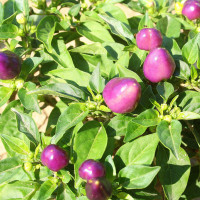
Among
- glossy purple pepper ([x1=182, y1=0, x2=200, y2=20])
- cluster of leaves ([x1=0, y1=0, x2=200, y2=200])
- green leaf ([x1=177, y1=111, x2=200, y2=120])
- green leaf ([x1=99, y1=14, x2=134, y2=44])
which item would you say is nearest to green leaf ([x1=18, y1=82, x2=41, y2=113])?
cluster of leaves ([x1=0, y1=0, x2=200, y2=200])

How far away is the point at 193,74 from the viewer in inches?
53.4

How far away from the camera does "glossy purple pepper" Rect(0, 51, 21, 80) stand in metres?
1.28

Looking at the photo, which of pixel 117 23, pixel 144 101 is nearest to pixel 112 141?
pixel 144 101

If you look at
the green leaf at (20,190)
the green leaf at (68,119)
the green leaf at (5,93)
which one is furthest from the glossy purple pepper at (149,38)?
the green leaf at (20,190)

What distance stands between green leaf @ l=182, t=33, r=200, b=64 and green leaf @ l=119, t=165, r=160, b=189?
0.58m

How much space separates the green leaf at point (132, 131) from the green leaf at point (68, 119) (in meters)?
0.17

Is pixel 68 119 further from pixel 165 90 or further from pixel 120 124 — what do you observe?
pixel 165 90

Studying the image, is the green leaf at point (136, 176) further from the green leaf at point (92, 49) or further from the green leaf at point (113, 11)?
the green leaf at point (113, 11)

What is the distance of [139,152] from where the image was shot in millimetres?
1212

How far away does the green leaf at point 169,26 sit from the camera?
1.61 meters

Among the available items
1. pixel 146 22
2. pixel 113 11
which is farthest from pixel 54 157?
pixel 113 11

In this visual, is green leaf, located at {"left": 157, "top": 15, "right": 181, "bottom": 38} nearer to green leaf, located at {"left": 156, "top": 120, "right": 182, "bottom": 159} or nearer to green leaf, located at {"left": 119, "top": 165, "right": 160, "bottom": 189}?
green leaf, located at {"left": 156, "top": 120, "right": 182, "bottom": 159}

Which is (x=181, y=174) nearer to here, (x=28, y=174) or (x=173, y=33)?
(x=28, y=174)

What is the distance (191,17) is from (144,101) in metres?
0.59
